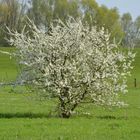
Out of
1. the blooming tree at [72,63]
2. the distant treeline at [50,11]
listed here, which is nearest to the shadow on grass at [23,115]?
the blooming tree at [72,63]

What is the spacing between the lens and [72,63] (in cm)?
2295

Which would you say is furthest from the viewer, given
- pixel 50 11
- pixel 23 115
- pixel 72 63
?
pixel 50 11

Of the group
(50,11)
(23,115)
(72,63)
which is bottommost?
(23,115)

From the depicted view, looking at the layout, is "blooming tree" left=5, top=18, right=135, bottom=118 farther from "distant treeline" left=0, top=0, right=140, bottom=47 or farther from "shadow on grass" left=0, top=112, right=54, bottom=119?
"distant treeline" left=0, top=0, right=140, bottom=47

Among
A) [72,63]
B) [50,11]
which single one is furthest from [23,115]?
[50,11]

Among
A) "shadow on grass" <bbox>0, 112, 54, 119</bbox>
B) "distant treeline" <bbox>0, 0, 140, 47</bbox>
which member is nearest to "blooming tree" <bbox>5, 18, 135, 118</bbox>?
"shadow on grass" <bbox>0, 112, 54, 119</bbox>

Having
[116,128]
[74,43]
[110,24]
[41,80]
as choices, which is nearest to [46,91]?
[41,80]

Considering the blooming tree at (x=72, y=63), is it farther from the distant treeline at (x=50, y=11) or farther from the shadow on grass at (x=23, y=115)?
the distant treeline at (x=50, y=11)

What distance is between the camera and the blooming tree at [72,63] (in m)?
22.9

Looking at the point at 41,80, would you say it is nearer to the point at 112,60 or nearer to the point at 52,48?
the point at 52,48

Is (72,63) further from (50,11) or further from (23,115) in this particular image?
(50,11)

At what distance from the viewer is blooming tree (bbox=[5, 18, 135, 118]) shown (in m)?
22.9

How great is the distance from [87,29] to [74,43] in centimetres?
105

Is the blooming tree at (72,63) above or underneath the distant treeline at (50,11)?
underneath
